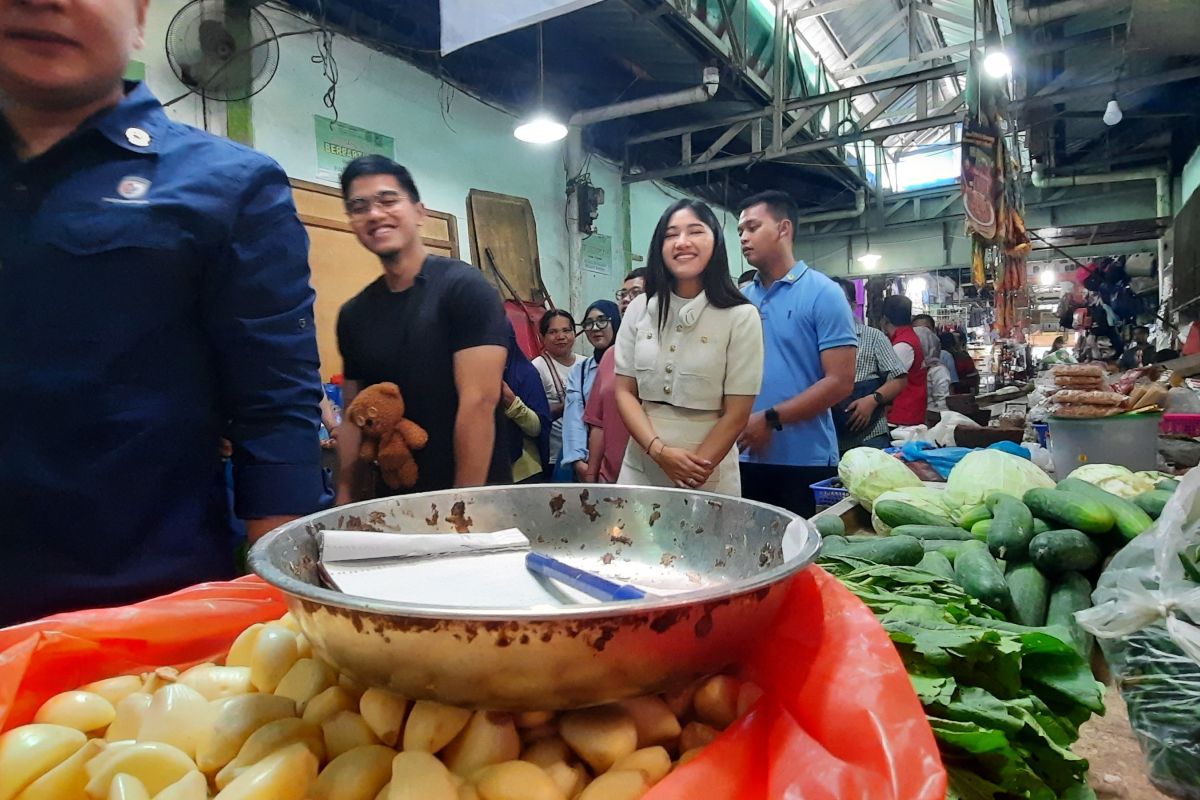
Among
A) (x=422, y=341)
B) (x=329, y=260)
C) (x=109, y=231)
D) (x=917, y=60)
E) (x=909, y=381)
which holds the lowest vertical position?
(x=909, y=381)

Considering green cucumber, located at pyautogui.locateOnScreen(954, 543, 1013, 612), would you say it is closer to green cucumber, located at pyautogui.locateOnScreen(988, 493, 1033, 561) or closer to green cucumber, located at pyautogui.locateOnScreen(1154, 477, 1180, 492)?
green cucumber, located at pyautogui.locateOnScreen(988, 493, 1033, 561)

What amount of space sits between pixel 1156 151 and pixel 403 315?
456 inches

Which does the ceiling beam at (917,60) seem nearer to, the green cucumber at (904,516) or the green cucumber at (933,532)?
the green cucumber at (904,516)

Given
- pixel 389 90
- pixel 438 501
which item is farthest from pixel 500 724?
pixel 389 90

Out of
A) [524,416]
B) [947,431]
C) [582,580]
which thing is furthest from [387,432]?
[947,431]

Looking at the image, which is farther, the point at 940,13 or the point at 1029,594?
the point at 940,13

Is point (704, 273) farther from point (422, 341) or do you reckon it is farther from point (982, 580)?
point (982, 580)

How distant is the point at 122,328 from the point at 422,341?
114cm

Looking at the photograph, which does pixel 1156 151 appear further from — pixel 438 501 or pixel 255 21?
pixel 438 501

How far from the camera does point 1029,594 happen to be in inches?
58.3

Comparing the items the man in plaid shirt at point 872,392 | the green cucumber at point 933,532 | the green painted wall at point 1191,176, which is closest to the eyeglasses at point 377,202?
the green cucumber at point 933,532

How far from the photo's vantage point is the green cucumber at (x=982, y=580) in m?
1.35

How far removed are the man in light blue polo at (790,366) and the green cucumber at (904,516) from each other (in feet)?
2.25

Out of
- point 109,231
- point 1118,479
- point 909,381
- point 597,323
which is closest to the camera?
point 109,231
